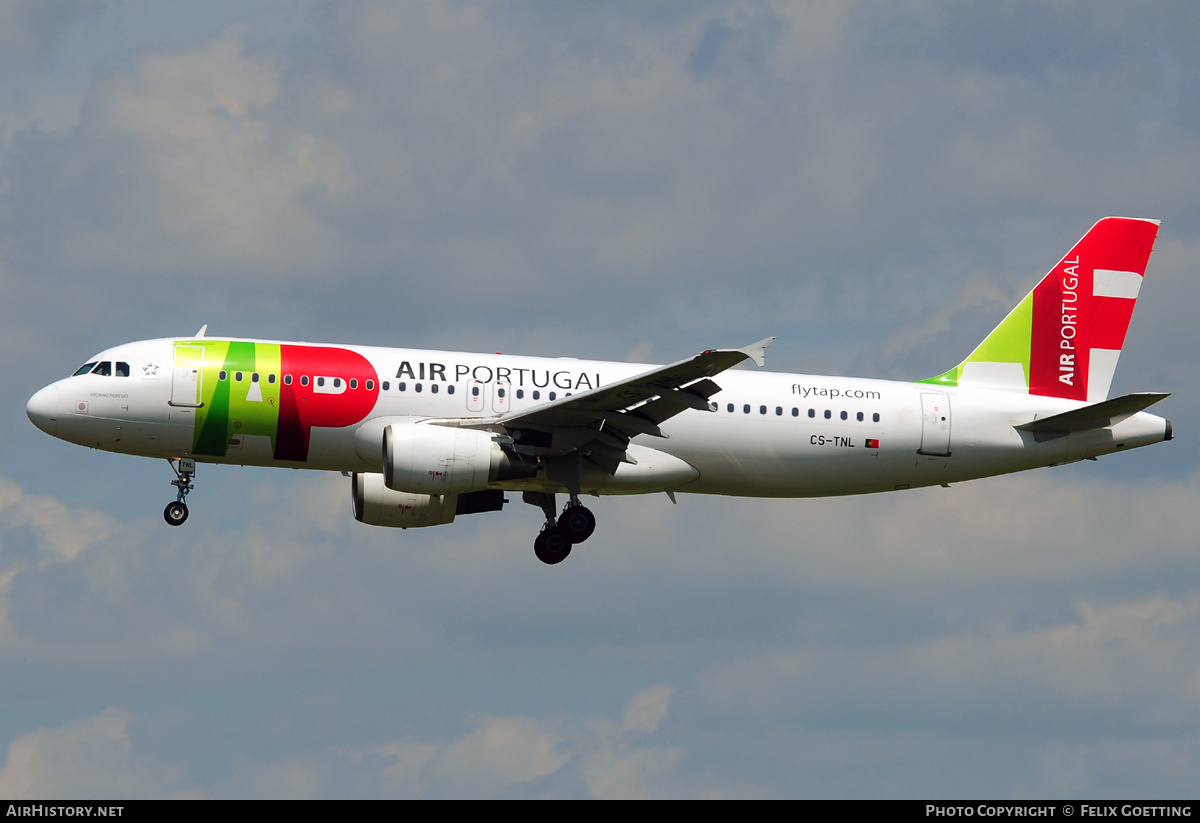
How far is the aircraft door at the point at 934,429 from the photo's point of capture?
48.7 m

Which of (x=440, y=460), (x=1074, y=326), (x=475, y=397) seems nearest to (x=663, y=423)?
(x=475, y=397)

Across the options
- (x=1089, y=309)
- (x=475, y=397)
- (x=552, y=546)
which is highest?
(x=1089, y=309)

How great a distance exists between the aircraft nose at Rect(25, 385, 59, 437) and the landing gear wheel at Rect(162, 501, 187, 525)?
3471 mm

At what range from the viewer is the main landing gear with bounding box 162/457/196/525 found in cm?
4591

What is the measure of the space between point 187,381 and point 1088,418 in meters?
24.2

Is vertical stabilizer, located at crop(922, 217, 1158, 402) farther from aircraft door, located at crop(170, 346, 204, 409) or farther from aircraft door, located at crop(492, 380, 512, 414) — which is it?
aircraft door, located at crop(170, 346, 204, 409)

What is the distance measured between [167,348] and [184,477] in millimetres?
3417

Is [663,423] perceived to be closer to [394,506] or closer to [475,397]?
[475,397]

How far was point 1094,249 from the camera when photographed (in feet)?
175

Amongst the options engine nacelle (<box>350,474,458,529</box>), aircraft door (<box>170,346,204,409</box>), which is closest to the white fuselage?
aircraft door (<box>170,346,204,409</box>)

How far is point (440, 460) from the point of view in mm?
44156

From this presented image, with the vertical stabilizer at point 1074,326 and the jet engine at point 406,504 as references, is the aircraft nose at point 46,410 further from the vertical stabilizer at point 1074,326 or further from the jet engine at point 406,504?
the vertical stabilizer at point 1074,326

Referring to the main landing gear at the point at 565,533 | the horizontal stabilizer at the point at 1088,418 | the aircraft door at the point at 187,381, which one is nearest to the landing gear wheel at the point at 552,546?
the main landing gear at the point at 565,533

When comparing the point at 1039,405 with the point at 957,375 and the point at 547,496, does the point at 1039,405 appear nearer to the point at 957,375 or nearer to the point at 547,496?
the point at 957,375
